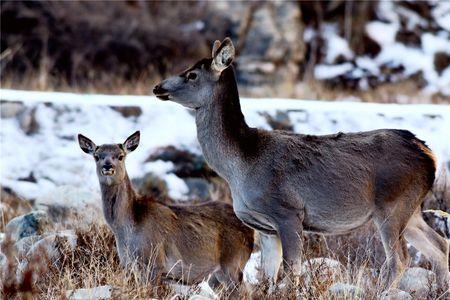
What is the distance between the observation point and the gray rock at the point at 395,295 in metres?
9.27

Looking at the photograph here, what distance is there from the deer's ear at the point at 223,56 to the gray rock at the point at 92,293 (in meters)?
2.26

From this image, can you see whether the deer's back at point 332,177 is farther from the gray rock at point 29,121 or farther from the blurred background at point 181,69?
the gray rock at point 29,121

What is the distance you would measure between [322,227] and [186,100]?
1.60 m

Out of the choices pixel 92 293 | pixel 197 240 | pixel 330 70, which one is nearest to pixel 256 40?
pixel 330 70

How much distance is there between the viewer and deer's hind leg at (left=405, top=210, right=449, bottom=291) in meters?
10.3

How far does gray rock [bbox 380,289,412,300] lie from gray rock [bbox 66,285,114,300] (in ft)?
6.96

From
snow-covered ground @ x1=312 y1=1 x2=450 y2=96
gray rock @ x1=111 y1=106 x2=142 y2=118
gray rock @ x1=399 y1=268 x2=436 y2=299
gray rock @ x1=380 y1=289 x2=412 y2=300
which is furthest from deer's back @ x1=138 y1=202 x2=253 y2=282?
snow-covered ground @ x1=312 y1=1 x2=450 y2=96

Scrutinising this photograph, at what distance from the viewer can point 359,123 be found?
15.5m

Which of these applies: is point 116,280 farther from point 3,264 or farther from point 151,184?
point 151,184

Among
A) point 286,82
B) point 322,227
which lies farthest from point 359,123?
Result: point 286,82

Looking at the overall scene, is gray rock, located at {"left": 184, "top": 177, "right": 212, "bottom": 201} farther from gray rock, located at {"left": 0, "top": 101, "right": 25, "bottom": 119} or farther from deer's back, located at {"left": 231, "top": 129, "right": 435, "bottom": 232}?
deer's back, located at {"left": 231, "top": 129, "right": 435, "bottom": 232}

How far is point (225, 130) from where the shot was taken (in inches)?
404

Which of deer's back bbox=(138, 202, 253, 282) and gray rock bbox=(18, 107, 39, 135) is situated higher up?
gray rock bbox=(18, 107, 39, 135)

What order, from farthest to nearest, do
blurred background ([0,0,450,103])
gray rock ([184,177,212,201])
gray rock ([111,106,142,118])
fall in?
blurred background ([0,0,450,103]), gray rock ([111,106,142,118]), gray rock ([184,177,212,201])
